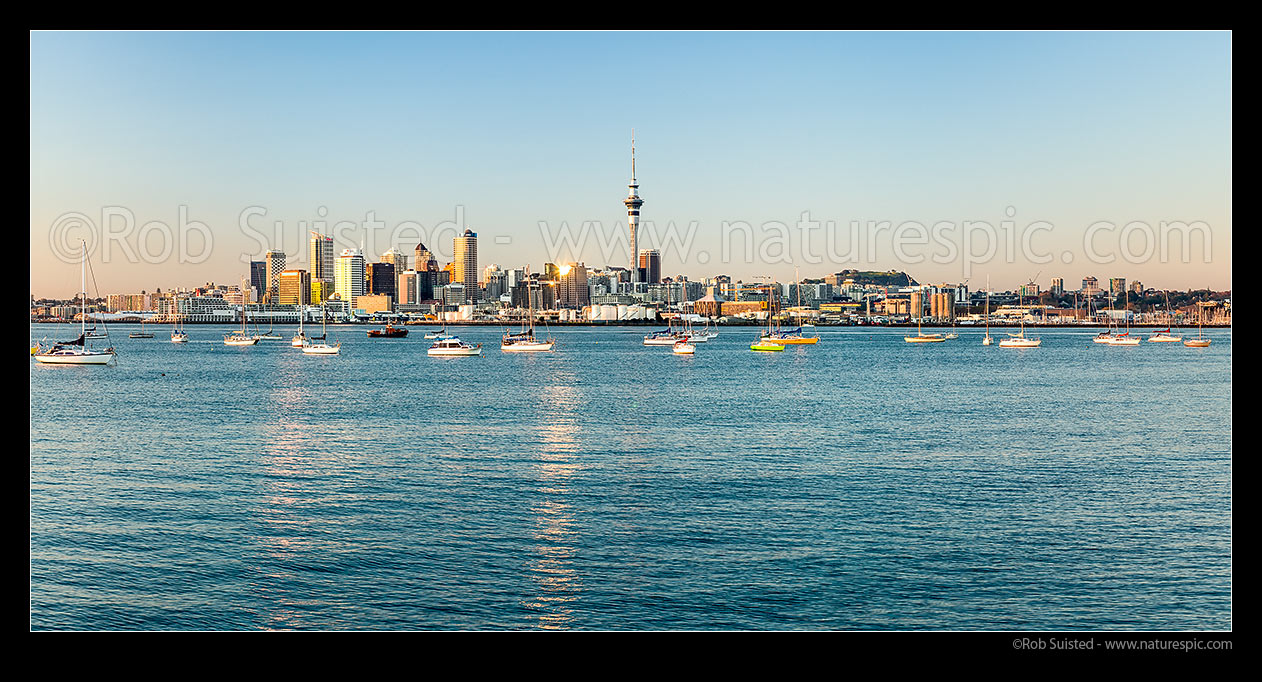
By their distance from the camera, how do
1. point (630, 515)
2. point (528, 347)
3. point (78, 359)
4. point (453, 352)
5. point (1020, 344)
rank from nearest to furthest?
point (630, 515)
point (78, 359)
point (453, 352)
point (528, 347)
point (1020, 344)

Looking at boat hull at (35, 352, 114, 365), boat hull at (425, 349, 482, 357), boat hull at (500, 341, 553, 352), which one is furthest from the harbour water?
boat hull at (500, 341, 553, 352)

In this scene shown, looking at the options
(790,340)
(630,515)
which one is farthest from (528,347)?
(630,515)

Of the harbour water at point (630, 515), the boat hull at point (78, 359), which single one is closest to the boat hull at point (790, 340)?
the boat hull at point (78, 359)

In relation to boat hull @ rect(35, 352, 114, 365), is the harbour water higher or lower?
lower

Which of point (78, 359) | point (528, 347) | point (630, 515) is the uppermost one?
point (528, 347)

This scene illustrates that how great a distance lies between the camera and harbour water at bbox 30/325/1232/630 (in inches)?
444

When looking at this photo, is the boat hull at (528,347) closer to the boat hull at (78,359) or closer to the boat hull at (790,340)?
the boat hull at (790,340)

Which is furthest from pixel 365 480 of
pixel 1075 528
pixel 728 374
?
pixel 728 374

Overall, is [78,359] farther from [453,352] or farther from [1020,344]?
[1020,344]

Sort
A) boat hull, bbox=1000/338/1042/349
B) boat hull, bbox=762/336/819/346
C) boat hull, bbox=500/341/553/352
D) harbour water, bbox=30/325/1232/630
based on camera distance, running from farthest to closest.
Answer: boat hull, bbox=1000/338/1042/349
boat hull, bbox=762/336/819/346
boat hull, bbox=500/341/553/352
harbour water, bbox=30/325/1232/630

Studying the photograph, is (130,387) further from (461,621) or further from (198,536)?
(461,621)

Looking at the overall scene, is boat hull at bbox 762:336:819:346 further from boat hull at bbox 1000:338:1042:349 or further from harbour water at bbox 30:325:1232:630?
harbour water at bbox 30:325:1232:630

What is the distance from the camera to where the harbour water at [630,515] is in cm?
1127

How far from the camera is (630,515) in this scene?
1589cm
